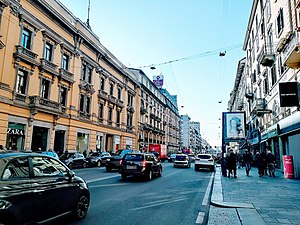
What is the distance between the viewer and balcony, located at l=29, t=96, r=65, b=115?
22219 millimetres

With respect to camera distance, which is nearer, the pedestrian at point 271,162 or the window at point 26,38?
the pedestrian at point 271,162

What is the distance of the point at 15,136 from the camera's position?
21266 millimetres

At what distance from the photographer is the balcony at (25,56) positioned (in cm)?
2105

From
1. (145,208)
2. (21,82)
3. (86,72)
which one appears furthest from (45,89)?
(145,208)

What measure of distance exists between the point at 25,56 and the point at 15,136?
6.90 m

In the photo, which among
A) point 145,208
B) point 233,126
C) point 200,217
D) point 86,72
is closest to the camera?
point 200,217

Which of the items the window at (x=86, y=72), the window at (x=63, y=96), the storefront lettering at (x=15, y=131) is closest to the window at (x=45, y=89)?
the window at (x=63, y=96)

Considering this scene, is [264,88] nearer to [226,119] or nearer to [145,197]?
[226,119]

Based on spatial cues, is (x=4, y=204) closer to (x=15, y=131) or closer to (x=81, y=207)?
(x=81, y=207)

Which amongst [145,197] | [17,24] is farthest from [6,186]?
[17,24]

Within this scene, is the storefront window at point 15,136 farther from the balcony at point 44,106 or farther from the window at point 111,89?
the window at point 111,89

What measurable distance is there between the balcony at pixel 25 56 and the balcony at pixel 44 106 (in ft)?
10.5

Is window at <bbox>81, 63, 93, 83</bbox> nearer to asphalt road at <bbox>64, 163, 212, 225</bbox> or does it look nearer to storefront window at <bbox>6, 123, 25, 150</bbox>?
storefront window at <bbox>6, 123, 25, 150</bbox>

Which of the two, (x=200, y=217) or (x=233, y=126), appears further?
(x=233, y=126)
